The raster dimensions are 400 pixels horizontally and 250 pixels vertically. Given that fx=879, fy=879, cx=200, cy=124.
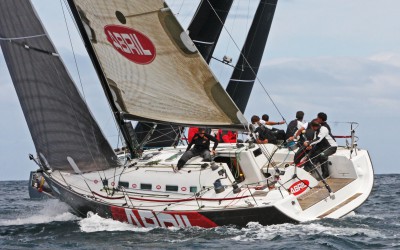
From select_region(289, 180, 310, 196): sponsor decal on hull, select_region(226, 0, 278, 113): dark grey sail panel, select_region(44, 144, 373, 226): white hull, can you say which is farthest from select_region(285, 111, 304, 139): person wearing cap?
select_region(226, 0, 278, 113): dark grey sail panel

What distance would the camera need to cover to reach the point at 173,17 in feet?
54.2

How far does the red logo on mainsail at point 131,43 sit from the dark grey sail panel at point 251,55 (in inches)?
369

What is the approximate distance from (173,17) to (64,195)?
15.1 feet

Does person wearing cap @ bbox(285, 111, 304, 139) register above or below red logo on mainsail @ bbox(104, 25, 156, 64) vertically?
below

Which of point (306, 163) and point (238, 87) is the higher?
point (238, 87)

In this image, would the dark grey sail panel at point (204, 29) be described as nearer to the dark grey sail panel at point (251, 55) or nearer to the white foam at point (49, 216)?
the dark grey sail panel at point (251, 55)

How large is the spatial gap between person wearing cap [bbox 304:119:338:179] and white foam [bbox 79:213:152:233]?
385cm

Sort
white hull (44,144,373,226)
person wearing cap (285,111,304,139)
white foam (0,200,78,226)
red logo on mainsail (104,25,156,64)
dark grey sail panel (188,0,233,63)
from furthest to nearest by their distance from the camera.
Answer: dark grey sail panel (188,0,233,63), person wearing cap (285,111,304,139), white foam (0,200,78,226), red logo on mainsail (104,25,156,64), white hull (44,144,373,226)

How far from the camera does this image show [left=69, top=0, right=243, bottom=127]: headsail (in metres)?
16.5

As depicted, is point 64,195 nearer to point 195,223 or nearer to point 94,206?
point 94,206

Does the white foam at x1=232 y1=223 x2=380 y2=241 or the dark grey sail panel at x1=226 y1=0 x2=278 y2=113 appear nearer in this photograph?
the white foam at x1=232 y1=223 x2=380 y2=241

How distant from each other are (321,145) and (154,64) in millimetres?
3824

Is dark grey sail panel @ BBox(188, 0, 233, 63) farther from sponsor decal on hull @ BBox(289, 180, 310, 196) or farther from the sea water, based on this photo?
sponsor decal on hull @ BBox(289, 180, 310, 196)

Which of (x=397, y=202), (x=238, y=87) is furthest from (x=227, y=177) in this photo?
(x=238, y=87)
